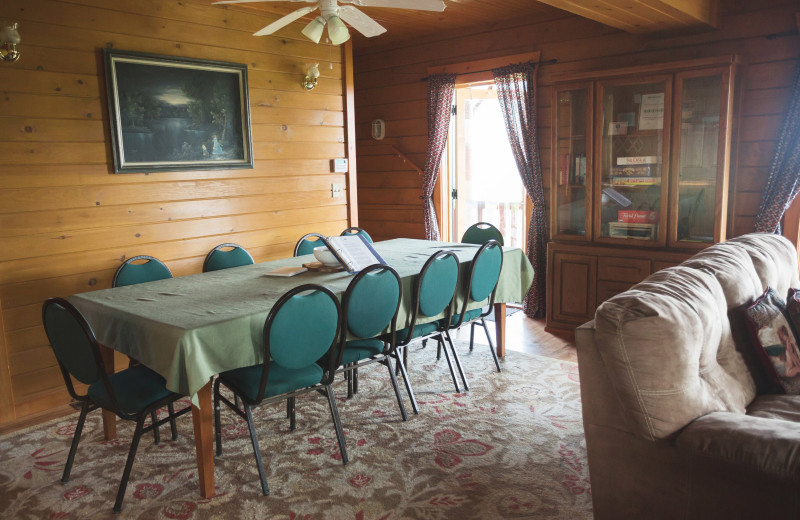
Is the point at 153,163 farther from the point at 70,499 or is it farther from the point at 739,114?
the point at 739,114

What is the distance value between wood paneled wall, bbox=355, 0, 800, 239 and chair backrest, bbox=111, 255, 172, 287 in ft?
10.2

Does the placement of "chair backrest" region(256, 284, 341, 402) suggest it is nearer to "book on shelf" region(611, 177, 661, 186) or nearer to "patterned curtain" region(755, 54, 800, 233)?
"book on shelf" region(611, 177, 661, 186)

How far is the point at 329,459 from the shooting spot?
112 inches

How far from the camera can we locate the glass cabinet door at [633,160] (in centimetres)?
423

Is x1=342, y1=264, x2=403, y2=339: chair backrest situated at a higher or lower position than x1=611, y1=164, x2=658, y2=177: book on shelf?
lower

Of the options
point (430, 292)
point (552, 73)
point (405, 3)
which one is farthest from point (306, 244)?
point (552, 73)

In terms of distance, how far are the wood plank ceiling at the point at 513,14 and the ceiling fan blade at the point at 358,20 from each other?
224 millimetres

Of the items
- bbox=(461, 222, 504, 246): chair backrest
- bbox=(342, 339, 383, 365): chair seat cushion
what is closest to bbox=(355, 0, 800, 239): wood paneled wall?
bbox=(461, 222, 504, 246): chair backrest

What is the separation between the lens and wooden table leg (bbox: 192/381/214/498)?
8.16 feet

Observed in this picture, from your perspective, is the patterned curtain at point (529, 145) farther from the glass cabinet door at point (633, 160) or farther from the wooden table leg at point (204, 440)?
the wooden table leg at point (204, 440)

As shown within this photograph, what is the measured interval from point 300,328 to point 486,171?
4.31 metres

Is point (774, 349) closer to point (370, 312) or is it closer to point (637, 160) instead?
point (370, 312)

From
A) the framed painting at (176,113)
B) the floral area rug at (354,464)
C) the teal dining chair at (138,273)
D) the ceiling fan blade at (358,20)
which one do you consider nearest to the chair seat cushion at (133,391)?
the floral area rug at (354,464)

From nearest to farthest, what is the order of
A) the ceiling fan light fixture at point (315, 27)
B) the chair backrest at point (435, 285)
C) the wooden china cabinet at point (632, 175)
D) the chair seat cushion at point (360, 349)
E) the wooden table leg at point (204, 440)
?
the wooden table leg at point (204, 440) < the ceiling fan light fixture at point (315, 27) < the chair seat cushion at point (360, 349) < the chair backrest at point (435, 285) < the wooden china cabinet at point (632, 175)
